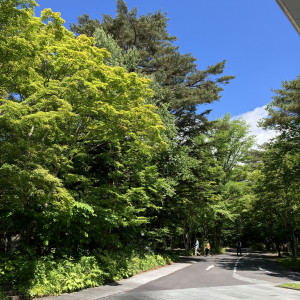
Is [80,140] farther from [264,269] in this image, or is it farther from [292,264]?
[292,264]

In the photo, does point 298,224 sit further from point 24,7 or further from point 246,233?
point 246,233

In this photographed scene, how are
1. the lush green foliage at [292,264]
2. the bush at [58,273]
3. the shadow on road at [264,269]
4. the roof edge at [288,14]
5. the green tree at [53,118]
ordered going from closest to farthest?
the roof edge at [288,14], the green tree at [53,118], the bush at [58,273], the shadow on road at [264,269], the lush green foliage at [292,264]

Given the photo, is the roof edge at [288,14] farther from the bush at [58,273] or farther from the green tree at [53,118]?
the bush at [58,273]

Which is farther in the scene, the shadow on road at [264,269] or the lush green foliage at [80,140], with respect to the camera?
the shadow on road at [264,269]

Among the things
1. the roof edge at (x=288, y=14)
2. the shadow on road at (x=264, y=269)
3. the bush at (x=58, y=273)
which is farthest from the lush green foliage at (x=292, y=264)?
the roof edge at (x=288, y=14)

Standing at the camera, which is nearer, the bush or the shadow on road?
the bush

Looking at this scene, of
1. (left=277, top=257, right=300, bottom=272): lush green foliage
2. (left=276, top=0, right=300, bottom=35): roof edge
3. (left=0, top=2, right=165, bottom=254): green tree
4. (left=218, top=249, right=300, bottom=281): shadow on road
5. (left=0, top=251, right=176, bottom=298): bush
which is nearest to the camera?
(left=276, top=0, right=300, bottom=35): roof edge

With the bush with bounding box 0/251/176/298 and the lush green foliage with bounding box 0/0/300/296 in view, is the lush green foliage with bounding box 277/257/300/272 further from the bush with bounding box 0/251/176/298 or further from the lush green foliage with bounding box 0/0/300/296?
the bush with bounding box 0/251/176/298

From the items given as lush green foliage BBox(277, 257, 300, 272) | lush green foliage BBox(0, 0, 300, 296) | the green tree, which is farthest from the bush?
lush green foliage BBox(277, 257, 300, 272)

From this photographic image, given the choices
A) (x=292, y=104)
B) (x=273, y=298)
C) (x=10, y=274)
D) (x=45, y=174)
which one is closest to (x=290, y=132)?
(x=292, y=104)

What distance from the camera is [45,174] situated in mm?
7930

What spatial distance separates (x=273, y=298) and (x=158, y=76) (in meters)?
16.8

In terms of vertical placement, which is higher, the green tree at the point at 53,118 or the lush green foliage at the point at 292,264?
the green tree at the point at 53,118

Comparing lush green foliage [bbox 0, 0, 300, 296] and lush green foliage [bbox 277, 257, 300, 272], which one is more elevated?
lush green foliage [bbox 0, 0, 300, 296]
